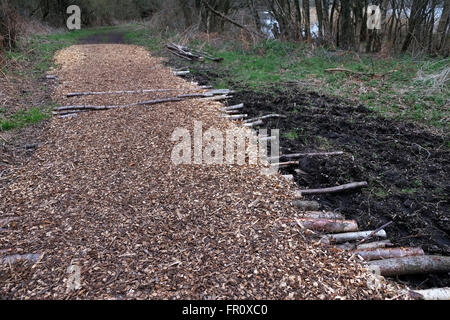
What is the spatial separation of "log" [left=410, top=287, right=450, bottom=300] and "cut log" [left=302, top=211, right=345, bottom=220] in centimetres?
90

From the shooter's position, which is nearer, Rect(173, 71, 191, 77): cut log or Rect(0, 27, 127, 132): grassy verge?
Rect(0, 27, 127, 132): grassy verge

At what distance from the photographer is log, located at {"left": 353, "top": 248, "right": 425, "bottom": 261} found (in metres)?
2.56

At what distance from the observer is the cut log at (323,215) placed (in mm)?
2965

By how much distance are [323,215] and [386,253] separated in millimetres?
614

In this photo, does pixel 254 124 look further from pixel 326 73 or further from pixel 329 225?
pixel 326 73

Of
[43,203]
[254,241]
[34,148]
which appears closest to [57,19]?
[34,148]

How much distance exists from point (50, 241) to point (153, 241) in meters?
0.84

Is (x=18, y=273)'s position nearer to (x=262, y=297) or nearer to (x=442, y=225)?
(x=262, y=297)

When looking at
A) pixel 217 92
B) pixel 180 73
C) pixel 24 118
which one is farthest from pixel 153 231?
pixel 180 73

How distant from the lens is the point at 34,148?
437 centimetres

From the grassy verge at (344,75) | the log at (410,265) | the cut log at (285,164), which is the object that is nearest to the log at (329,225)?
the log at (410,265)

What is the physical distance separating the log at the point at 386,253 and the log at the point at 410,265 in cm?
7

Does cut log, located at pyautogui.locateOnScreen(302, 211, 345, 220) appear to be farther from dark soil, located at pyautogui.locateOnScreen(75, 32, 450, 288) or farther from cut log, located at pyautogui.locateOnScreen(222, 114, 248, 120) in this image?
cut log, located at pyautogui.locateOnScreen(222, 114, 248, 120)

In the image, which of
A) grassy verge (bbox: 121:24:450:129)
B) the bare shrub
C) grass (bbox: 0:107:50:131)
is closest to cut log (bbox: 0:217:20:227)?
grass (bbox: 0:107:50:131)
